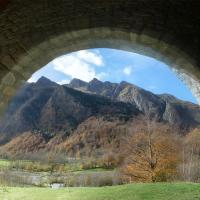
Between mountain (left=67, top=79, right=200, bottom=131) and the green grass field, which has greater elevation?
mountain (left=67, top=79, right=200, bottom=131)

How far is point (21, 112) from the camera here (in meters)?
46.9

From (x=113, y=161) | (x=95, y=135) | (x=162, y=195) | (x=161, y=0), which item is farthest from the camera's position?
(x=95, y=135)

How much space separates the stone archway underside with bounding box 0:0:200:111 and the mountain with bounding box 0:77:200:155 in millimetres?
26864

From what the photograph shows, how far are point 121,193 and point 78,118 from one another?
103 feet

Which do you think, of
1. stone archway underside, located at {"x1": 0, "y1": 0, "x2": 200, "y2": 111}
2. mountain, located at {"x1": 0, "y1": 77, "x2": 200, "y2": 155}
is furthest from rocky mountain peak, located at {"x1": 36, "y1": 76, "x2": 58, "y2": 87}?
stone archway underside, located at {"x1": 0, "y1": 0, "x2": 200, "y2": 111}

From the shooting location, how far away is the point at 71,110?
153 feet

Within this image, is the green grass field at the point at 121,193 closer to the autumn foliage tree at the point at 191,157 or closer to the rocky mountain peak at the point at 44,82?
the autumn foliage tree at the point at 191,157

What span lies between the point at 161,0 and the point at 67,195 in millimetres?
12192

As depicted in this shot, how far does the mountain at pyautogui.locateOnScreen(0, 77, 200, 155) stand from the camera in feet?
125

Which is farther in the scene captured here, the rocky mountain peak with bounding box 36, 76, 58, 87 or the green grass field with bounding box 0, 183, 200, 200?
the rocky mountain peak with bounding box 36, 76, 58, 87

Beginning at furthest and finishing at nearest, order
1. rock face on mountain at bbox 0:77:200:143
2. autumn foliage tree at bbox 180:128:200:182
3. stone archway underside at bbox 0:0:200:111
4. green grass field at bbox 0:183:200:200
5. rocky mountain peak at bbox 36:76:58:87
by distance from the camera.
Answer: rocky mountain peak at bbox 36:76:58:87
rock face on mountain at bbox 0:77:200:143
autumn foliage tree at bbox 180:128:200:182
green grass field at bbox 0:183:200:200
stone archway underside at bbox 0:0:200:111

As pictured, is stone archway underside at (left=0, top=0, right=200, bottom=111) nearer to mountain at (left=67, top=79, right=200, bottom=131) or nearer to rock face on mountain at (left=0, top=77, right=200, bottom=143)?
mountain at (left=67, top=79, right=200, bottom=131)

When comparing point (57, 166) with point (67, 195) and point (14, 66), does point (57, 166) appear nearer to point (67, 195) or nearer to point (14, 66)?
point (67, 195)

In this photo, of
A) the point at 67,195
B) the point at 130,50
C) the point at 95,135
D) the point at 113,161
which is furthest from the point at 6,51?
the point at 95,135
